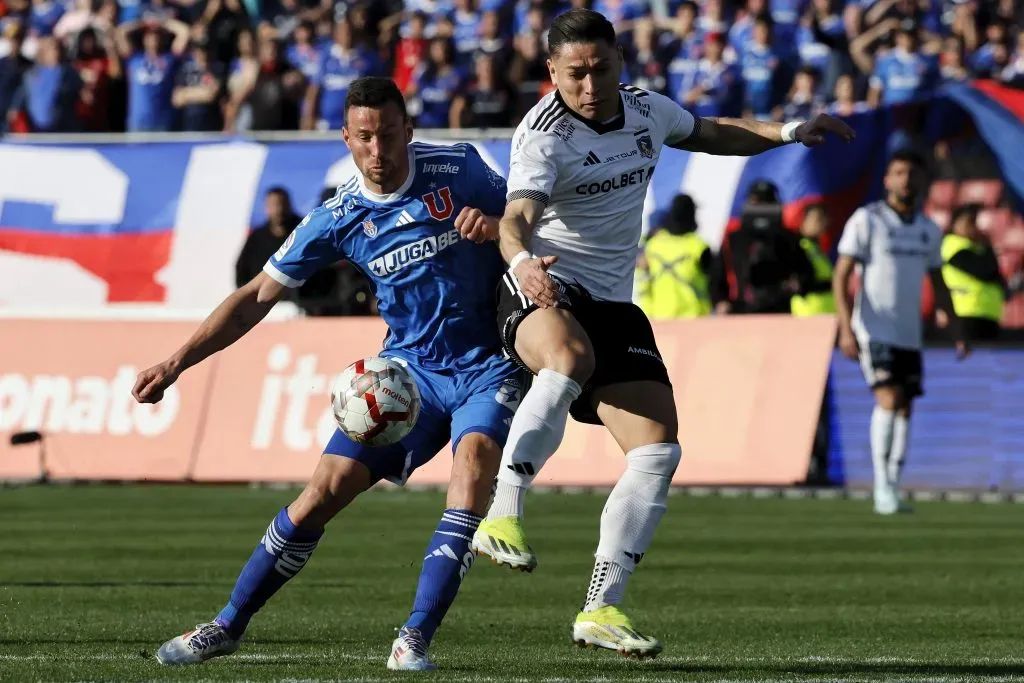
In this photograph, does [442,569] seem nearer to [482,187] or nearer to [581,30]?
[482,187]

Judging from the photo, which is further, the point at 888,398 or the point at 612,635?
the point at 888,398

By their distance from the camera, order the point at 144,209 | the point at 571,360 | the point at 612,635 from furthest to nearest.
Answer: the point at 144,209 → the point at 571,360 → the point at 612,635

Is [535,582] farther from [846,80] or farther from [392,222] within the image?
[846,80]

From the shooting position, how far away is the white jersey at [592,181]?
8.12 m

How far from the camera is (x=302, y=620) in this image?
10.1 meters

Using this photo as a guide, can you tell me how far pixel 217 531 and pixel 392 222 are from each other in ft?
24.4

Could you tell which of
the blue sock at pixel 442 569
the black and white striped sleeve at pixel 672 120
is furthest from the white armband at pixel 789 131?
the blue sock at pixel 442 569

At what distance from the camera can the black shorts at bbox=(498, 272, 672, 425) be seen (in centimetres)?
809

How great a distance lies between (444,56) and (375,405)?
16.1 meters

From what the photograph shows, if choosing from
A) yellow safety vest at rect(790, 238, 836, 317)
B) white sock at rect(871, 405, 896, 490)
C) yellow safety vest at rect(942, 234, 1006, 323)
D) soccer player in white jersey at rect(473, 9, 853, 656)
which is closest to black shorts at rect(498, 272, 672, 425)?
soccer player in white jersey at rect(473, 9, 853, 656)

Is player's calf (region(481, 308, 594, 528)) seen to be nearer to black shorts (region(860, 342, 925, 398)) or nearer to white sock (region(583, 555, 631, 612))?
white sock (region(583, 555, 631, 612))

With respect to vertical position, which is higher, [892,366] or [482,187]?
[482,187]

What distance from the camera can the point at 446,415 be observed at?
8.39 metres

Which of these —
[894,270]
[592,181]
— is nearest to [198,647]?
[592,181]
